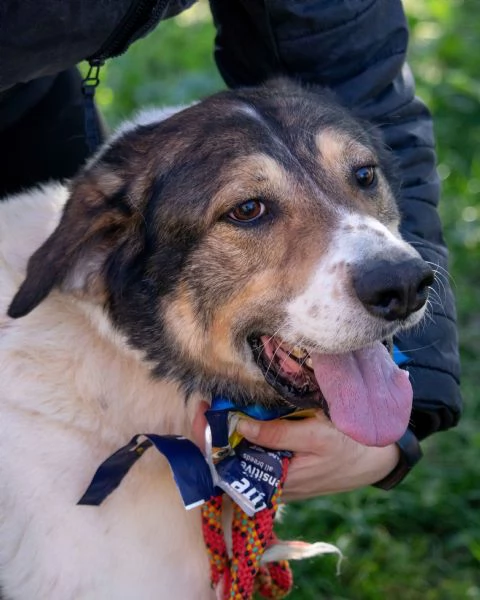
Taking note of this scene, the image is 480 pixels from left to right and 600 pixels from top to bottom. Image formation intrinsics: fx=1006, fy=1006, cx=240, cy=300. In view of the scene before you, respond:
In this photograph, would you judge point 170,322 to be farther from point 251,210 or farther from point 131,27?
point 131,27

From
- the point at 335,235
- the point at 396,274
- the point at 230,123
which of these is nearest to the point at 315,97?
the point at 230,123

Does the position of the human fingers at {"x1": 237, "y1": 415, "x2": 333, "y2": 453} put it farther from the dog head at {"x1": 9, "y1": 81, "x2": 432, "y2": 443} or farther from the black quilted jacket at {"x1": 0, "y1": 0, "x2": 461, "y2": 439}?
the black quilted jacket at {"x1": 0, "y1": 0, "x2": 461, "y2": 439}

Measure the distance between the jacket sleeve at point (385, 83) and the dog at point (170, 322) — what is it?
15.5 inches

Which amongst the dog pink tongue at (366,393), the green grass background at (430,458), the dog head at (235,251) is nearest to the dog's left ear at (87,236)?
the dog head at (235,251)

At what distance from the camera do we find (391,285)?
2.53m

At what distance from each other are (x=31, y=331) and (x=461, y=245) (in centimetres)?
321

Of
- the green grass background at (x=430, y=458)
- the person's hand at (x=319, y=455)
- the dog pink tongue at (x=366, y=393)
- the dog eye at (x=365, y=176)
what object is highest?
the dog eye at (x=365, y=176)

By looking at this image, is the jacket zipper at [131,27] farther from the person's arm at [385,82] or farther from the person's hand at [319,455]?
the person's hand at [319,455]

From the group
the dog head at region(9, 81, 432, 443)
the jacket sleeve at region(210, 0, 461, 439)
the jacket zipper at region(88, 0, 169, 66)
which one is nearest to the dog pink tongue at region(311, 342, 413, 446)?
the dog head at region(9, 81, 432, 443)

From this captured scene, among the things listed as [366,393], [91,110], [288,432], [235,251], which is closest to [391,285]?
[366,393]

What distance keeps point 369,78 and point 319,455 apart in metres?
1.28

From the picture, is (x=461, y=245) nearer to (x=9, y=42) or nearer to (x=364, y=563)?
(x=364, y=563)

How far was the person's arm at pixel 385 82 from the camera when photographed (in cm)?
326

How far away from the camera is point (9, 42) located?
262cm
